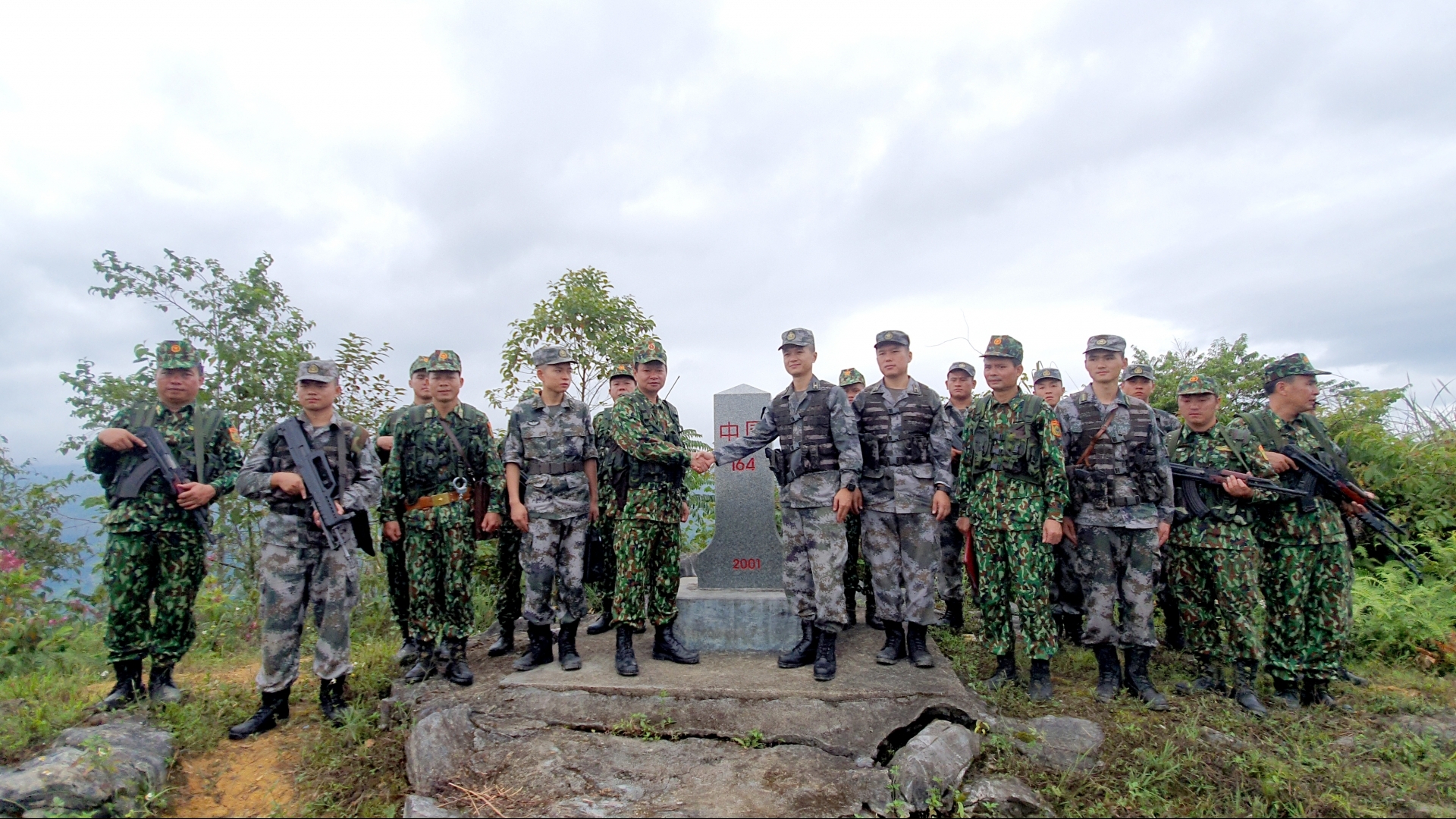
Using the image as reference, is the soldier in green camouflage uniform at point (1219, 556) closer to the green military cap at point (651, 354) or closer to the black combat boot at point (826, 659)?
the black combat boot at point (826, 659)

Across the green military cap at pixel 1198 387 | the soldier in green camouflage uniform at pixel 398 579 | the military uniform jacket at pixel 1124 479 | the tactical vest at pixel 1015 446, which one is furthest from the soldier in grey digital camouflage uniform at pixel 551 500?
the green military cap at pixel 1198 387

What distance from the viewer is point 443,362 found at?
499 cm

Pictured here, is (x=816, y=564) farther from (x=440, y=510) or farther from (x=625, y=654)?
(x=440, y=510)

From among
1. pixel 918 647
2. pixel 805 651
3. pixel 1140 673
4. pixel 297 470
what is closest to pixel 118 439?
pixel 297 470

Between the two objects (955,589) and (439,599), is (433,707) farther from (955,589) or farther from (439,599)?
(955,589)

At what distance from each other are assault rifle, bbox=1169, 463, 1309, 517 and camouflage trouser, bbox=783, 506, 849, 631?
2502 millimetres

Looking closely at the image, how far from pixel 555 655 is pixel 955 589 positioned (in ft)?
12.0

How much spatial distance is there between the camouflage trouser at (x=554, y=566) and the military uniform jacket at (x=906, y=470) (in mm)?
2163

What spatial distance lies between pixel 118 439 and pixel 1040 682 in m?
6.23

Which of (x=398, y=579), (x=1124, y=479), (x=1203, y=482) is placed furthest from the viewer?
(x=398, y=579)

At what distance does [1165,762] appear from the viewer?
3777 mm

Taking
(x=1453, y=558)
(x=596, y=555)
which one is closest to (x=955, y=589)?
(x=596, y=555)

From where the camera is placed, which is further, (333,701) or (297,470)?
(333,701)

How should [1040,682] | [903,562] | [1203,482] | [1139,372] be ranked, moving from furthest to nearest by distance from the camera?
[1139,372] → [903,562] → [1203,482] → [1040,682]
